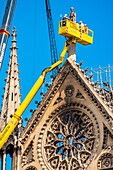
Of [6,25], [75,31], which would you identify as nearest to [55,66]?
[75,31]

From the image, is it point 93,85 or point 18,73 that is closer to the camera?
point 93,85

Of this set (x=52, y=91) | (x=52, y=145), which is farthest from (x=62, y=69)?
(x=52, y=145)

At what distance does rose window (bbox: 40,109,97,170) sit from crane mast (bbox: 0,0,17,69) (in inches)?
403

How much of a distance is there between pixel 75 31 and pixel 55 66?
2.48 metres

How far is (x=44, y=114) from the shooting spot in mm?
44125

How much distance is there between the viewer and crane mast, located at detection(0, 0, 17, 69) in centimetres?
5275

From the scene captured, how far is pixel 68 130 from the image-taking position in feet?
141

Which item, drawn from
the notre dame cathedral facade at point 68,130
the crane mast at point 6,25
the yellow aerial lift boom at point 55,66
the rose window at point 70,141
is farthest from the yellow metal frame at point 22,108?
the crane mast at point 6,25

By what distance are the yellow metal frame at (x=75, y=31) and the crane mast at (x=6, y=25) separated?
25.7ft

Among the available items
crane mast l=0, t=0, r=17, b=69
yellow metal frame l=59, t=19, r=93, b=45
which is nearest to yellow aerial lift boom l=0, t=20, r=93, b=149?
yellow metal frame l=59, t=19, r=93, b=45

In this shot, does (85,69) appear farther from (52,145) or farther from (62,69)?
(52,145)

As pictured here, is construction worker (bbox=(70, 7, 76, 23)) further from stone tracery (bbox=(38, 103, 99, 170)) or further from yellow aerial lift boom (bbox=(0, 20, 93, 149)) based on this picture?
stone tracery (bbox=(38, 103, 99, 170))

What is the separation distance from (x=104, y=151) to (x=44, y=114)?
5023 millimetres

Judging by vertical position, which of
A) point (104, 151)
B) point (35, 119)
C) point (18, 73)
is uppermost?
point (18, 73)
